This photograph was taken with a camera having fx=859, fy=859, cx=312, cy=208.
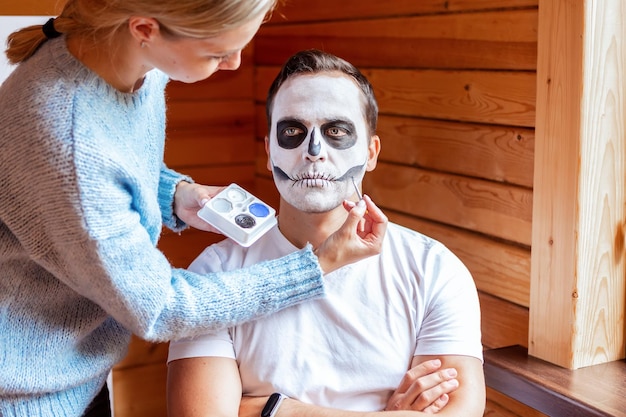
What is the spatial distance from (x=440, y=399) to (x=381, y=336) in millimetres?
174

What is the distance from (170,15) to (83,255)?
0.37m

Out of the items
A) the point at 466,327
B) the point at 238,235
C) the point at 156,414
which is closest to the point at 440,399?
the point at 466,327

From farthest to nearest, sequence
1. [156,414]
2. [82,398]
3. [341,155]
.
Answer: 1. [156,414]
2. [341,155]
3. [82,398]

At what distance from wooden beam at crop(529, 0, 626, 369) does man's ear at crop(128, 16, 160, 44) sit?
2.97ft

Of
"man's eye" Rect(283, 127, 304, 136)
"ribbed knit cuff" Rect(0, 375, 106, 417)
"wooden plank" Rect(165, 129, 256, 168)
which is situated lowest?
"wooden plank" Rect(165, 129, 256, 168)

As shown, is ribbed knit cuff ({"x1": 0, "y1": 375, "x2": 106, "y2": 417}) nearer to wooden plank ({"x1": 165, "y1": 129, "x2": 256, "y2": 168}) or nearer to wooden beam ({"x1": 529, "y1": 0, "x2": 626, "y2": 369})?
wooden beam ({"x1": 529, "y1": 0, "x2": 626, "y2": 369})

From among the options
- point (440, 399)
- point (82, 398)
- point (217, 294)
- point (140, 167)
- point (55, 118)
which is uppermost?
point (55, 118)

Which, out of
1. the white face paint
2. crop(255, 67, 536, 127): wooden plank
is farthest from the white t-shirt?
crop(255, 67, 536, 127): wooden plank

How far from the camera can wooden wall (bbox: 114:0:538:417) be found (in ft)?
6.35

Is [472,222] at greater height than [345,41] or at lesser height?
lesser

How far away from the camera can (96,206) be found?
1.24m

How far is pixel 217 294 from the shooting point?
1.37m

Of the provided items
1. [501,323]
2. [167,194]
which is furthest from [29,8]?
[501,323]

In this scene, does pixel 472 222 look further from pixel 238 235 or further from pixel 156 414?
pixel 156 414
